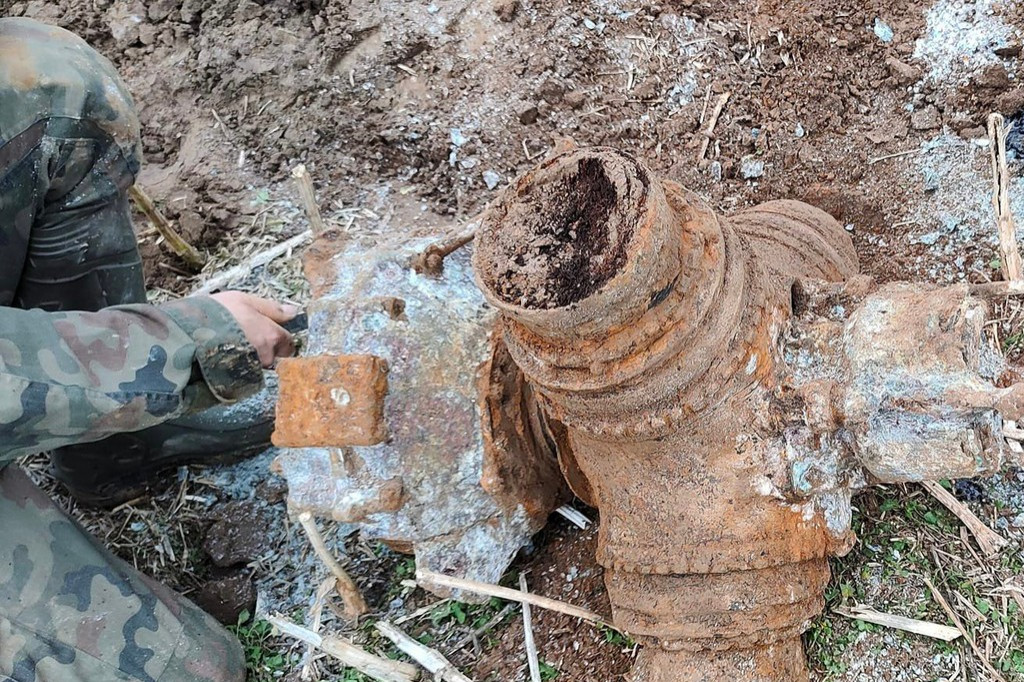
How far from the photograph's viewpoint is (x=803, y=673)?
5.34 ft

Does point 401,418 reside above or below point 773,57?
below

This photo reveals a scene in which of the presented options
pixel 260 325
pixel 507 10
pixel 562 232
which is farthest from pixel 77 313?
pixel 507 10

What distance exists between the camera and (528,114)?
8.66 ft

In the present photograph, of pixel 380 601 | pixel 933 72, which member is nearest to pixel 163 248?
pixel 380 601

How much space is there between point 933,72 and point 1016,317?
2.54 feet

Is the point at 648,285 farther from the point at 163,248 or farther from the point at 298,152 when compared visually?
the point at 163,248

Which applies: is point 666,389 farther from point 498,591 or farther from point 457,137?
point 457,137

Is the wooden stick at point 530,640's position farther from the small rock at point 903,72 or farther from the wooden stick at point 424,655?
the small rock at point 903,72

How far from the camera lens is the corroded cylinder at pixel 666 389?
1.20m

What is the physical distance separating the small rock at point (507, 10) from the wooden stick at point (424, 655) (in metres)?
1.88

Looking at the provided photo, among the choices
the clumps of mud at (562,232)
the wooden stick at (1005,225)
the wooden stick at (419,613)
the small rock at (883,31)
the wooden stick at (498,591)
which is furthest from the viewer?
the small rock at (883,31)

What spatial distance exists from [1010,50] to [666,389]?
63.7 inches

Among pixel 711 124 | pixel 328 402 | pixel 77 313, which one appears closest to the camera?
pixel 328 402

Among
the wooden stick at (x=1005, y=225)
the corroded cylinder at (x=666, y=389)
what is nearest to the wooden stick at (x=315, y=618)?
the corroded cylinder at (x=666, y=389)
